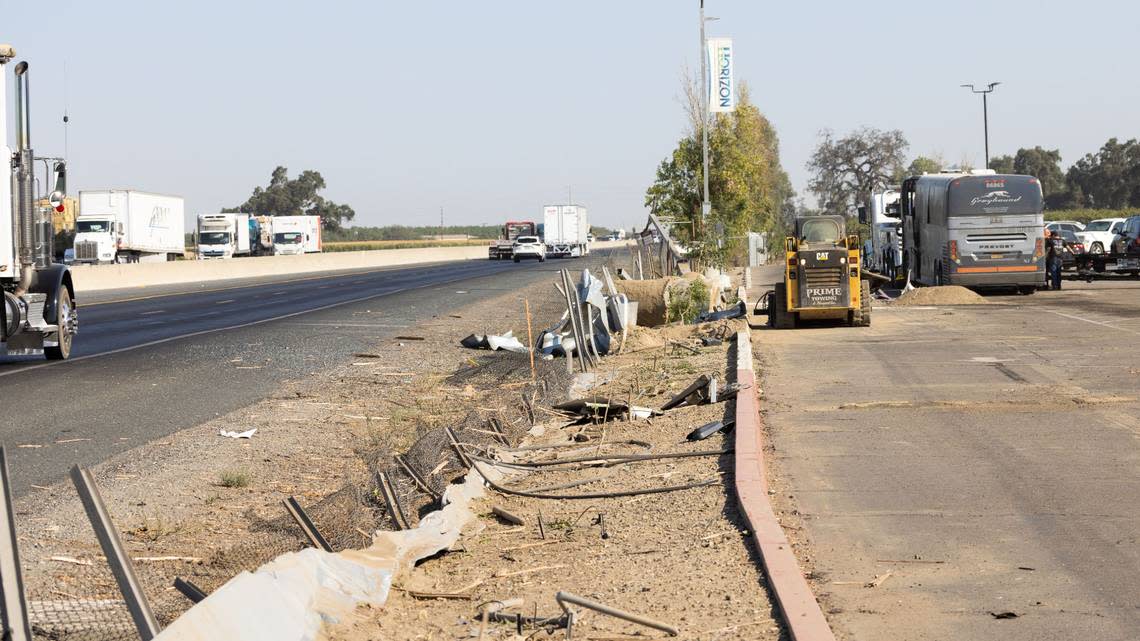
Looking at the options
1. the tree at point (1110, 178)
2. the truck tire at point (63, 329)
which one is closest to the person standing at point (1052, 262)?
the truck tire at point (63, 329)

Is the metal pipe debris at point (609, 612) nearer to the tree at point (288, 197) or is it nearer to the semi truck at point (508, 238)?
the semi truck at point (508, 238)

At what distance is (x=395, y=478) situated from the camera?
979 cm

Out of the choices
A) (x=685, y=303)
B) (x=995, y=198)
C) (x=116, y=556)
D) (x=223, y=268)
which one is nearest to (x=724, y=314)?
(x=685, y=303)

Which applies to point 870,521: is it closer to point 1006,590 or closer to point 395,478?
point 1006,590

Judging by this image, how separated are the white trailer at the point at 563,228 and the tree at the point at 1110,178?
56410 millimetres

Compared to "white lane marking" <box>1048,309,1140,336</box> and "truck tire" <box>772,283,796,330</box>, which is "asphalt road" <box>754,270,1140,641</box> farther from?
"truck tire" <box>772,283,796,330</box>

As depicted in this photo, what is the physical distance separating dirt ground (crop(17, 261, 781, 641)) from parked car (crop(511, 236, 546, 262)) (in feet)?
247

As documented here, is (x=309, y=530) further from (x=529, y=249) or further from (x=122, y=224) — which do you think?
(x=529, y=249)

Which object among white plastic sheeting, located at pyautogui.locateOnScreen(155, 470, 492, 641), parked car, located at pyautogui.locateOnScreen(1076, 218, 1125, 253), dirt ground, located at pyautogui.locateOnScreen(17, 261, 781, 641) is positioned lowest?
dirt ground, located at pyautogui.locateOnScreen(17, 261, 781, 641)

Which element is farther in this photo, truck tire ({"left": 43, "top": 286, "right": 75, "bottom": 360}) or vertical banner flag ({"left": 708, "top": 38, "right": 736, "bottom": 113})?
vertical banner flag ({"left": 708, "top": 38, "right": 736, "bottom": 113})

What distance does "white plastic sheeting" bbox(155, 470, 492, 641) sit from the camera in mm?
5121

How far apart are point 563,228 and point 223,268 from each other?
144ft

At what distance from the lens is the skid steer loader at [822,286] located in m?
24.1

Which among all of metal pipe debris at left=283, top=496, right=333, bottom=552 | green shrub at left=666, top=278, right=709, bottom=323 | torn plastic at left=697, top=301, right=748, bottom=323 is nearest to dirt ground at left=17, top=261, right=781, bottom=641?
metal pipe debris at left=283, top=496, right=333, bottom=552
